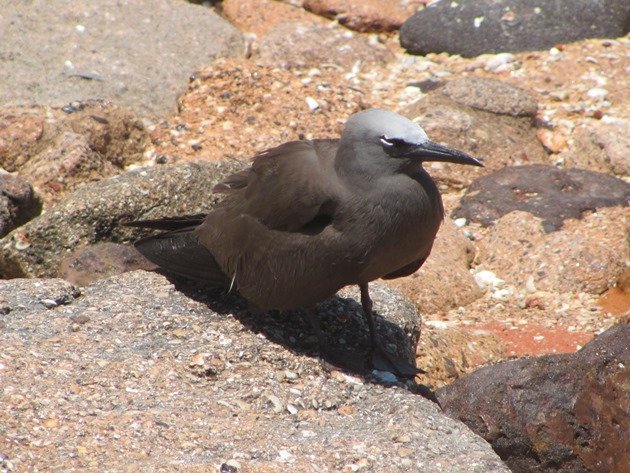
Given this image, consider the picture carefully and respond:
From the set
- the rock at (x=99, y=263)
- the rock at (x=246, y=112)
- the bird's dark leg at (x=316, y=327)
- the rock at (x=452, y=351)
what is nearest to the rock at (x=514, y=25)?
the rock at (x=246, y=112)

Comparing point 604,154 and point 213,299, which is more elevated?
point 213,299

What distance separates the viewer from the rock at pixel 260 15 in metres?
11.0

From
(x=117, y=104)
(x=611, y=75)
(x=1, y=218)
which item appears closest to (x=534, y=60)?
(x=611, y=75)

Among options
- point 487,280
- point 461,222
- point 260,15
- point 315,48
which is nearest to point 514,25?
point 315,48

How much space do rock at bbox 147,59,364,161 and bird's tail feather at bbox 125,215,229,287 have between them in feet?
9.28

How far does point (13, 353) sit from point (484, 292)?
3928mm

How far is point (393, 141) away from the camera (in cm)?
488

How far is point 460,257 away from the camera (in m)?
7.82

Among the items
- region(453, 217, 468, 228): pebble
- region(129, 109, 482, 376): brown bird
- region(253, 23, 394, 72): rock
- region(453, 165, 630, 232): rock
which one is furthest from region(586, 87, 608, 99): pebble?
region(129, 109, 482, 376): brown bird

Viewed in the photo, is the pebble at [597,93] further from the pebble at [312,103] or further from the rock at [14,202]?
the rock at [14,202]

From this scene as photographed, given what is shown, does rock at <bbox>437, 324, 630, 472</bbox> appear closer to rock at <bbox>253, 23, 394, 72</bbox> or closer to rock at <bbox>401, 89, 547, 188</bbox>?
rock at <bbox>401, 89, 547, 188</bbox>

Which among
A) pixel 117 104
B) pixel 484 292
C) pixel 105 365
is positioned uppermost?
pixel 105 365

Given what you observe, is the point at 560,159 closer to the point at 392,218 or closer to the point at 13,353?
the point at 392,218

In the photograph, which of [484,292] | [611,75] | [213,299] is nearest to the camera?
[213,299]
